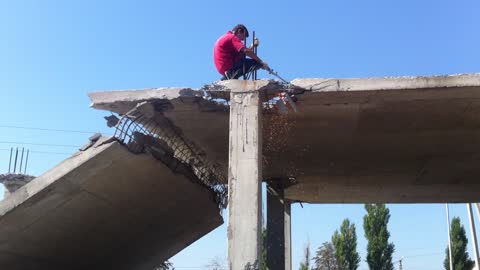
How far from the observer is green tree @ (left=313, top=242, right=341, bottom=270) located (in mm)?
39906

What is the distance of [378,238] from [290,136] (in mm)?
32510

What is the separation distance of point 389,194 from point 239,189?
7.61 meters

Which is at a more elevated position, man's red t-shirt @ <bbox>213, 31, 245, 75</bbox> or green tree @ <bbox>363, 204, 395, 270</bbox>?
green tree @ <bbox>363, 204, 395, 270</bbox>

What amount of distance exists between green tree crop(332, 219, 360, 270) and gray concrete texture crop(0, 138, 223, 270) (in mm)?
29707

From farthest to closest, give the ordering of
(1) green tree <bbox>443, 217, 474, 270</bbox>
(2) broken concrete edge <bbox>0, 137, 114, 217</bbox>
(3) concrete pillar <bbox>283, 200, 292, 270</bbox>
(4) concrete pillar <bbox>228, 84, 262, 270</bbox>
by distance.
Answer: (1) green tree <bbox>443, 217, 474, 270</bbox>
(3) concrete pillar <bbox>283, 200, 292, 270</bbox>
(2) broken concrete edge <bbox>0, 137, 114, 217</bbox>
(4) concrete pillar <bbox>228, 84, 262, 270</bbox>

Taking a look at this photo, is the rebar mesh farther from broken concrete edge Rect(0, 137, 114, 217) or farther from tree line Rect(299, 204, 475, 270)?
tree line Rect(299, 204, 475, 270)

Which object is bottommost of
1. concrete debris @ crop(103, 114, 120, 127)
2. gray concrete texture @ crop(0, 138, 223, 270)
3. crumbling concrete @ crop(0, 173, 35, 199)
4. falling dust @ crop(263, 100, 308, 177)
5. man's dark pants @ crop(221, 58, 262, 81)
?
gray concrete texture @ crop(0, 138, 223, 270)

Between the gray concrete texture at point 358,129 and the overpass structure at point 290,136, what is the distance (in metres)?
0.02

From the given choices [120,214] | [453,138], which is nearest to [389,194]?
[453,138]

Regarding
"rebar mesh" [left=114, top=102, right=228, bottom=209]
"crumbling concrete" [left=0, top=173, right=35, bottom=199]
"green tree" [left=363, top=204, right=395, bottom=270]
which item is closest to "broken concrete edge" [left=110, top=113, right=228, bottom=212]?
"rebar mesh" [left=114, top=102, right=228, bottom=209]

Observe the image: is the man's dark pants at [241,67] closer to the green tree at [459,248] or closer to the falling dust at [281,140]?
the falling dust at [281,140]

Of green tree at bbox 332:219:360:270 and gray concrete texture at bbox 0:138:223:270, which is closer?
gray concrete texture at bbox 0:138:223:270

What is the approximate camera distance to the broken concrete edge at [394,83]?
23.0 feet

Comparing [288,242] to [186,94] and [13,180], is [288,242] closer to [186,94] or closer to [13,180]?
[13,180]
